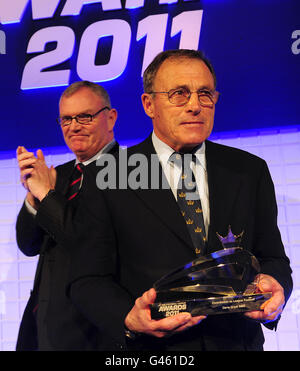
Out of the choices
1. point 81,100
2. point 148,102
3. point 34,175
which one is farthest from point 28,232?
point 148,102

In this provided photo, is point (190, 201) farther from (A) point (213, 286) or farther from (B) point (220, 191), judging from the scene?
(A) point (213, 286)

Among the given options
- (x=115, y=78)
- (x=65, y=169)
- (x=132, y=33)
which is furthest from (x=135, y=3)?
(x=65, y=169)

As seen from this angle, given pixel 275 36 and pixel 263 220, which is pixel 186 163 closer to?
pixel 263 220

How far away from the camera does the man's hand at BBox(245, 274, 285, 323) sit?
145 cm

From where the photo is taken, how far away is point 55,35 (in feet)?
10.4

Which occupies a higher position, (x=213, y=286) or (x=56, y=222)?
(x=56, y=222)

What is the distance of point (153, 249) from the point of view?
1.61 m

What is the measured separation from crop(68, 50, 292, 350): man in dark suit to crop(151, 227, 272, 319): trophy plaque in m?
0.04

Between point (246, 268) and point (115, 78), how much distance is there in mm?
1875

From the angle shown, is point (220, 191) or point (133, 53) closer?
point (220, 191)

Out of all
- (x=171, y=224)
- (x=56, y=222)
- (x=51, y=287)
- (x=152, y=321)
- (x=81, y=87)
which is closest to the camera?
(x=152, y=321)

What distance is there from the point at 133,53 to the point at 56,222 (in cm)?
141

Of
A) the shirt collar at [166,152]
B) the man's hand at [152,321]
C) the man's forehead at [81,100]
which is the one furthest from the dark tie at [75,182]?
the man's hand at [152,321]

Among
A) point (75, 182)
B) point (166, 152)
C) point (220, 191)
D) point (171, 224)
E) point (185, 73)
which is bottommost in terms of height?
point (171, 224)
